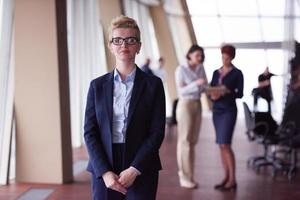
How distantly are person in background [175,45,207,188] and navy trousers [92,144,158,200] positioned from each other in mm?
2578

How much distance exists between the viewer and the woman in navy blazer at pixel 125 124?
1971 mm

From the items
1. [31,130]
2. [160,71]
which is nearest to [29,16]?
[31,130]

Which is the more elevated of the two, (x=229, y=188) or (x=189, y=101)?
(x=189, y=101)

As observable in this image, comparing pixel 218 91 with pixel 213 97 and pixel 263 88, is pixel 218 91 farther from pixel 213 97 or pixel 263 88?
pixel 263 88

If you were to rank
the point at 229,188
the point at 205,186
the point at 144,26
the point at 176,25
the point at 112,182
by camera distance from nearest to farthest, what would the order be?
the point at 112,182, the point at 229,188, the point at 205,186, the point at 144,26, the point at 176,25

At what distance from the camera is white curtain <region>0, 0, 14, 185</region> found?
4699mm

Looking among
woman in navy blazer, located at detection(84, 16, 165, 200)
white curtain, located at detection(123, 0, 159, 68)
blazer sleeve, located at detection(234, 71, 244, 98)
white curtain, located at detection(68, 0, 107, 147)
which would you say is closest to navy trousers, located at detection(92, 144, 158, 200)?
woman in navy blazer, located at detection(84, 16, 165, 200)

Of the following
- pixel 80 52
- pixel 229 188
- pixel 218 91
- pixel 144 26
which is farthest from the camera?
pixel 144 26

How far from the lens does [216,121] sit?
4.64 m

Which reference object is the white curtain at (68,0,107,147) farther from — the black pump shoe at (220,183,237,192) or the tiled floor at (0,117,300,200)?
the black pump shoe at (220,183,237,192)

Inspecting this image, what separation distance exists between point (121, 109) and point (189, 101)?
2.64m

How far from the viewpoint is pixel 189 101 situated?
180 inches

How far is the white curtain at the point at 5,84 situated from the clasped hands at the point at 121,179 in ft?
10.3

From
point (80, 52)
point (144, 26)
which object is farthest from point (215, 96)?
point (144, 26)
